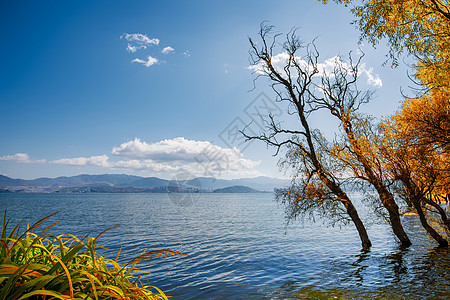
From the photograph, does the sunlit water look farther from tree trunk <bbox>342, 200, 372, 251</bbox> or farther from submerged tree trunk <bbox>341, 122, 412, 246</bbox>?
A: submerged tree trunk <bbox>341, 122, 412, 246</bbox>

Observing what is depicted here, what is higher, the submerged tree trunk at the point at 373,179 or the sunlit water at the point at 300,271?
the submerged tree trunk at the point at 373,179

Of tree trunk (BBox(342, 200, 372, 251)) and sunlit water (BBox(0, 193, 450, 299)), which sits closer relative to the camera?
sunlit water (BBox(0, 193, 450, 299))

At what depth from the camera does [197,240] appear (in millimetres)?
27141

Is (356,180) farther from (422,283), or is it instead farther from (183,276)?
(183,276)

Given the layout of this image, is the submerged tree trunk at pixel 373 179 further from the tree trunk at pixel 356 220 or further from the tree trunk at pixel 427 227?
the tree trunk at pixel 356 220

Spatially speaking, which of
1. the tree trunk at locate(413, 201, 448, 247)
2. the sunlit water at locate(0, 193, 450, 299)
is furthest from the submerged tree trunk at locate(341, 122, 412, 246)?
the sunlit water at locate(0, 193, 450, 299)

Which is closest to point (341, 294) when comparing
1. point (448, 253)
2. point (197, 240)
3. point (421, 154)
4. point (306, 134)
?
point (421, 154)

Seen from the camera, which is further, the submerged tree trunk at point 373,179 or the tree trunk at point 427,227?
the submerged tree trunk at point 373,179

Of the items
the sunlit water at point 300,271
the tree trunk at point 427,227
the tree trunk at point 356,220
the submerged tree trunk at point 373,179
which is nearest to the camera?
the sunlit water at point 300,271

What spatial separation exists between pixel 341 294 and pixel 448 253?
1137 centimetres

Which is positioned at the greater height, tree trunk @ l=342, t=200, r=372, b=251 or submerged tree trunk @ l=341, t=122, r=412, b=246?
submerged tree trunk @ l=341, t=122, r=412, b=246

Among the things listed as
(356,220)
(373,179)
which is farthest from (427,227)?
(373,179)

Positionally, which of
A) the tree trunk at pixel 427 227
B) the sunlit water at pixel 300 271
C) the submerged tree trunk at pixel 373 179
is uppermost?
the submerged tree trunk at pixel 373 179

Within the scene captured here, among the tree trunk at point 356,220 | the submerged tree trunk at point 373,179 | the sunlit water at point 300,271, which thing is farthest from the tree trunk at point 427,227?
the tree trunk at point 356,220
